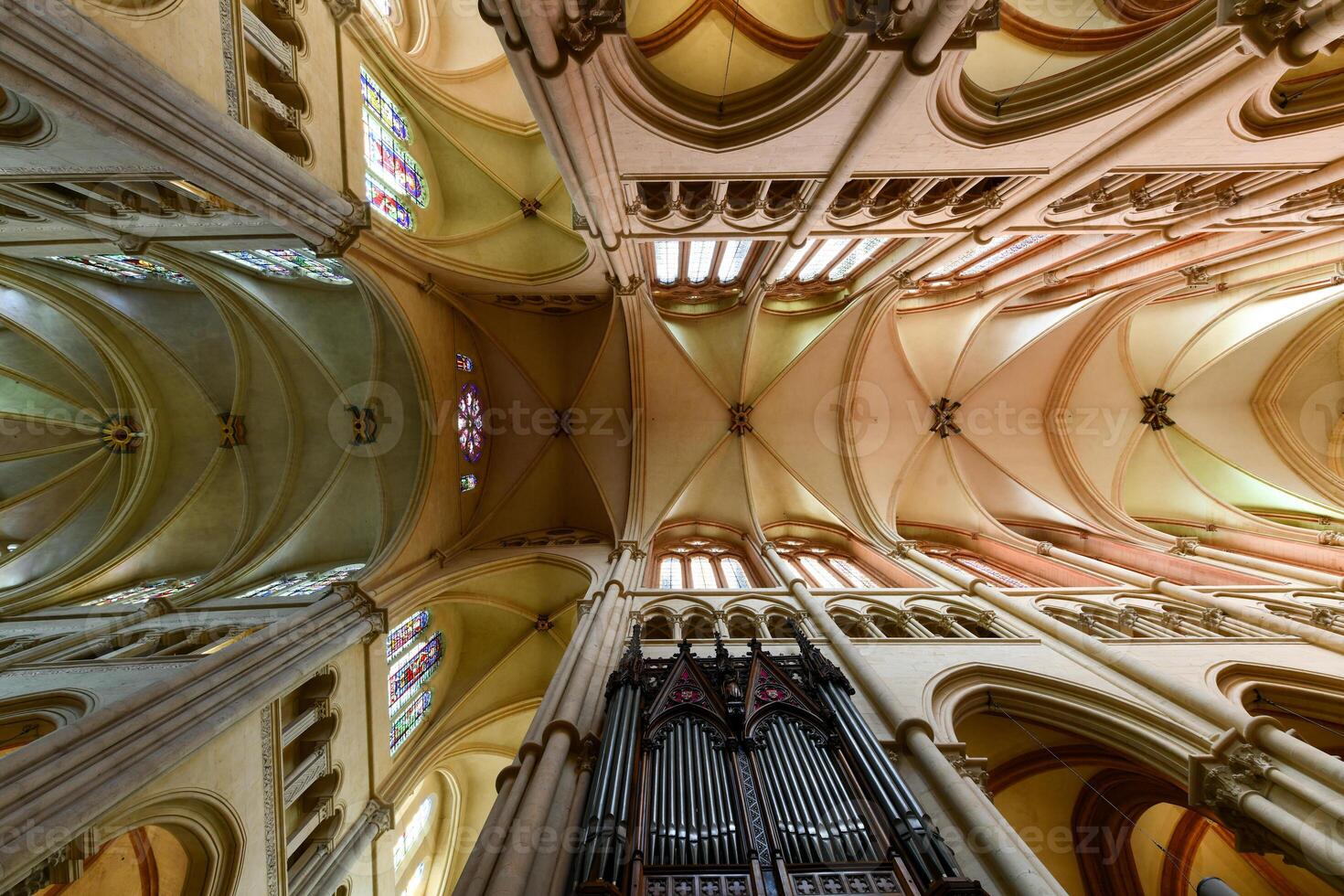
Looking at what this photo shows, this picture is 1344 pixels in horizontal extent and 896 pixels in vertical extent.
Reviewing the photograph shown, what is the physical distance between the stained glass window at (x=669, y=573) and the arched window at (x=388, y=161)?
9717mm

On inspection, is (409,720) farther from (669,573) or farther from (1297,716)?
(1297,716)

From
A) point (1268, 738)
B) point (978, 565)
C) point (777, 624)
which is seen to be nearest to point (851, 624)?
point (777, 624)

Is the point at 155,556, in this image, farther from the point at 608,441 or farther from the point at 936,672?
the point at 936,672

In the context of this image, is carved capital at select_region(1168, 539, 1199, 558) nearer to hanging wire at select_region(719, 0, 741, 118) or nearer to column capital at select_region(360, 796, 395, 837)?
hanging wire at select_region(719, 0, 741, 118)

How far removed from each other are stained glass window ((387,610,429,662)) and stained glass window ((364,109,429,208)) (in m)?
9.00

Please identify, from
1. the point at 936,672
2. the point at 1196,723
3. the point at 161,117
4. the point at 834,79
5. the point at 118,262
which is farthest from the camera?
the point at 118,262

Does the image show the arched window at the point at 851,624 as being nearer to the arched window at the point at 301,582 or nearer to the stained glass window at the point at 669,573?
the stained glass window at the point at 669,573

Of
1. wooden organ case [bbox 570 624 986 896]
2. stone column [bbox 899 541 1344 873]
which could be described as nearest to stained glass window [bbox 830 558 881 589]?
stone column [bbox 899 541 1344 873]

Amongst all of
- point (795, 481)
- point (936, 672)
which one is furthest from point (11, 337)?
point (936, 672)

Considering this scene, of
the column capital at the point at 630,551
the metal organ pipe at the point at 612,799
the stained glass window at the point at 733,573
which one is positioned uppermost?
the column capital at the point at 630,551

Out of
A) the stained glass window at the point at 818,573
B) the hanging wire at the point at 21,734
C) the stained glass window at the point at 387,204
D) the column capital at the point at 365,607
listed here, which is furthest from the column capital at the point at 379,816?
the stained glass window at the point at 387,204

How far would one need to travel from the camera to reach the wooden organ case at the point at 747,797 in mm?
3592

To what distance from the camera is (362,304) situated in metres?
12.0

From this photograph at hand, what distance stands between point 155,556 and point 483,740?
9610 millimetres
